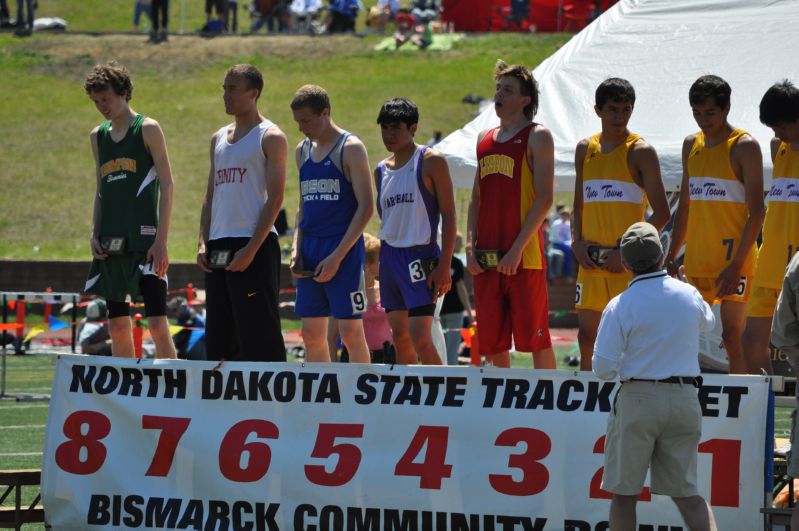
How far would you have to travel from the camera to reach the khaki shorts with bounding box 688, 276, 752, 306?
24.7 feet

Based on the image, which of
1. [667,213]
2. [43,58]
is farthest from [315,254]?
[43,58]

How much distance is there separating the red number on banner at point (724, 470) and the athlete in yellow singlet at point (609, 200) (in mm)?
1327

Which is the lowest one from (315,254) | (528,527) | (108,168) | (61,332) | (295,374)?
(61,332)

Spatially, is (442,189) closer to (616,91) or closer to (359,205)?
(359,205)

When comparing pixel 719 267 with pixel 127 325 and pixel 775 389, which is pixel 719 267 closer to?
pixel 775 389

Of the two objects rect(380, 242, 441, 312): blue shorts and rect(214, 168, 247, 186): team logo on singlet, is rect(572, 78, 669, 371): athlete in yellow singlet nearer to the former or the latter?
rect(380, 242, 441, 312): blue shorts

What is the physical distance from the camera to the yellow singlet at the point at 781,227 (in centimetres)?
711

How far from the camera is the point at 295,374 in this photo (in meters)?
6.79

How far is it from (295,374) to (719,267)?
2618 millimetres

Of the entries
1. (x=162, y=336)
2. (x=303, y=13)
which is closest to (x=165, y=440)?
(x=162, y=336)

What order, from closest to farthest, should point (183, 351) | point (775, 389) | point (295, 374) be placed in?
1. point (775, 389)
2. point (295, 374)
3. point (183, 351)

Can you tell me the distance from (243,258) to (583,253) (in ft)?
6.60

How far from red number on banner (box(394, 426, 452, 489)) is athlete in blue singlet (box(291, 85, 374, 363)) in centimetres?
130

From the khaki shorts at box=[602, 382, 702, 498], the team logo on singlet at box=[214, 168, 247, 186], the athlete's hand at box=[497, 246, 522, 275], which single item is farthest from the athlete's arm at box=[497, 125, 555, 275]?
the khaki shorts at box=[602, 382, 702, 498]
